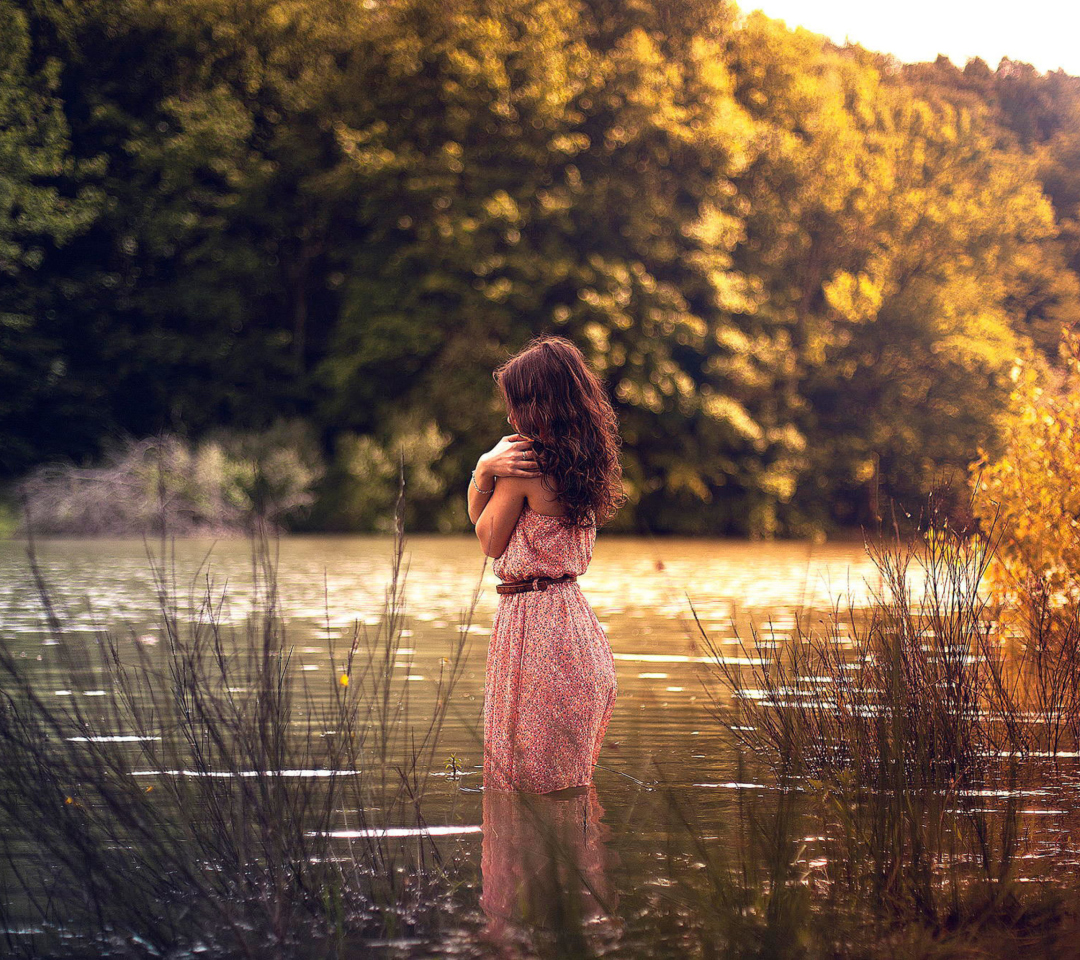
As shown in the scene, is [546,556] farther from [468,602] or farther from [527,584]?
[468,602]

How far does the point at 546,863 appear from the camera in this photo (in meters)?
4.11

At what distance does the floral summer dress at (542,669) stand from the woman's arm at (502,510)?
2.1 inches

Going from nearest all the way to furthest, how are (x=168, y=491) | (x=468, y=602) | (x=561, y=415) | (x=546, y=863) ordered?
(x=546, y=863) < (x=561, y=415) < (x=468, y=602) < (x=168, y=491)

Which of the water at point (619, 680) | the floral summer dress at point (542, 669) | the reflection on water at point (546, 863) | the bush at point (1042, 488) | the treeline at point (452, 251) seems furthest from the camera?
the treeline at point (452, 251)

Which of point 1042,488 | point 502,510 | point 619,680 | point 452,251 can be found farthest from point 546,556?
point 452,251

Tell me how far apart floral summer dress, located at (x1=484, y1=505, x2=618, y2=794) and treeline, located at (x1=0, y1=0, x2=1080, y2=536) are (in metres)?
25.0

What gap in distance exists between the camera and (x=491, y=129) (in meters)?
33.7

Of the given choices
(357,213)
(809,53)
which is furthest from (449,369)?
(809,53)

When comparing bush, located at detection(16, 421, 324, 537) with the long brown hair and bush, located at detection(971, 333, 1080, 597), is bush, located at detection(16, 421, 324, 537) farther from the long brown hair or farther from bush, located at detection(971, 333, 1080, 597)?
the long brown hair

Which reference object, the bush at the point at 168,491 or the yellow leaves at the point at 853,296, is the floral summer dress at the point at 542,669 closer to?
the bush at the point at 168,491

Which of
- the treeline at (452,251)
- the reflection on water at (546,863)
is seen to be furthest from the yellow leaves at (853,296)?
the reflection on water at (546,863)

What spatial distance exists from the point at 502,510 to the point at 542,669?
59cm

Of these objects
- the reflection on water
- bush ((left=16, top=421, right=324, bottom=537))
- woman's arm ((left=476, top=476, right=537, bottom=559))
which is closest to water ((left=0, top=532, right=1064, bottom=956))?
the reflection on water

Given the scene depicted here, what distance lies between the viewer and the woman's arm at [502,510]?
487 cm
